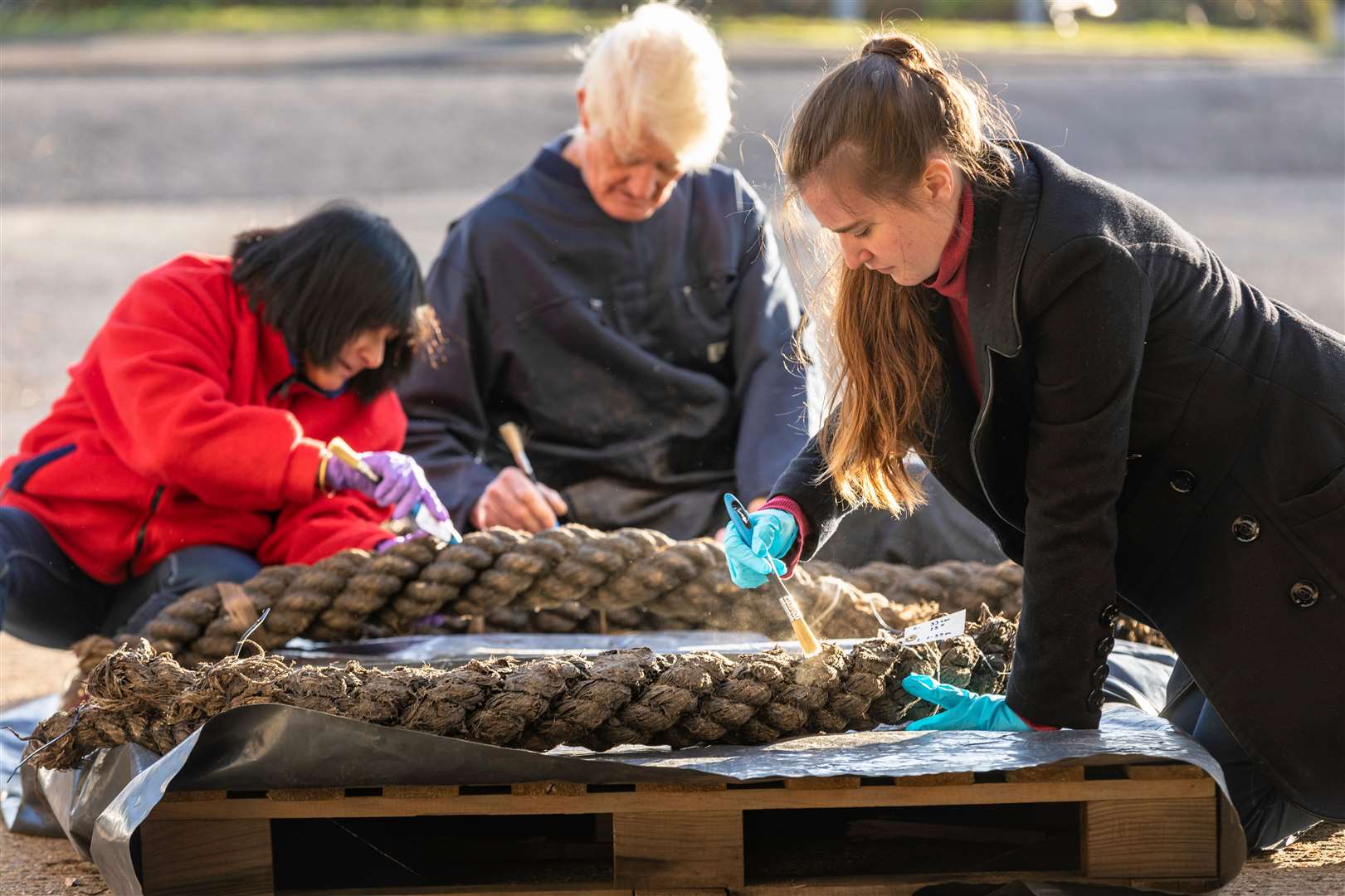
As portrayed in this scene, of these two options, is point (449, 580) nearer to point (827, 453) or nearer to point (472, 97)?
point (827, 453)

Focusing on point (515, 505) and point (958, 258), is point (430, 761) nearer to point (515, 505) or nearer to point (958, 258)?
point (958, 258)

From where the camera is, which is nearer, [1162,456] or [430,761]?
[430,761]

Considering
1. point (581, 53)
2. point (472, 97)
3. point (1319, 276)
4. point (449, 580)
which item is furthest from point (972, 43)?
point (449, 580)

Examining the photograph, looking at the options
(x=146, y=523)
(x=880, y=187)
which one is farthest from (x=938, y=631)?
(x=146, y=523)

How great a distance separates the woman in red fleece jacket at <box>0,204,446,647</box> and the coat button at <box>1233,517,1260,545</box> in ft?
4.64

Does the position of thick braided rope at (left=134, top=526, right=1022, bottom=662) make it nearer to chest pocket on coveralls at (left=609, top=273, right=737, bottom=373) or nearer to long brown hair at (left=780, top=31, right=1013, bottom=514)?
long brown hair at (left=780, top=31, right=1013, bottom=514)

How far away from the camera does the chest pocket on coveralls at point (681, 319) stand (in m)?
3.30

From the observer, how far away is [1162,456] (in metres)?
1.92

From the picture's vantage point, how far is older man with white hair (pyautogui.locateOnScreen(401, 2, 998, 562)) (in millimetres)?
3242

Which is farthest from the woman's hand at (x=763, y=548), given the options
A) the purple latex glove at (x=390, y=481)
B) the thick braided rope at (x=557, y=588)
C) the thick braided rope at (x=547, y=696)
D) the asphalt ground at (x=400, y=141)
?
the asphalt ground at (x=400, y=141)

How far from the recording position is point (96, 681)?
6.68ft

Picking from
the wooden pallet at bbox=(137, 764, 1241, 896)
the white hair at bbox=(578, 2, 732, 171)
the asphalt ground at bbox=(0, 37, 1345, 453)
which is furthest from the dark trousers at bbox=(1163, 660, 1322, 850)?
the asphalt ground at bbox=(0, 37, 1345, 453)

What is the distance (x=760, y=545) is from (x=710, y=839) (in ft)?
1.57

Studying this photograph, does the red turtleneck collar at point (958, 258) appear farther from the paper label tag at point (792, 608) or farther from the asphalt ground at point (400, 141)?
the asphalt ground at point (400, 141)
